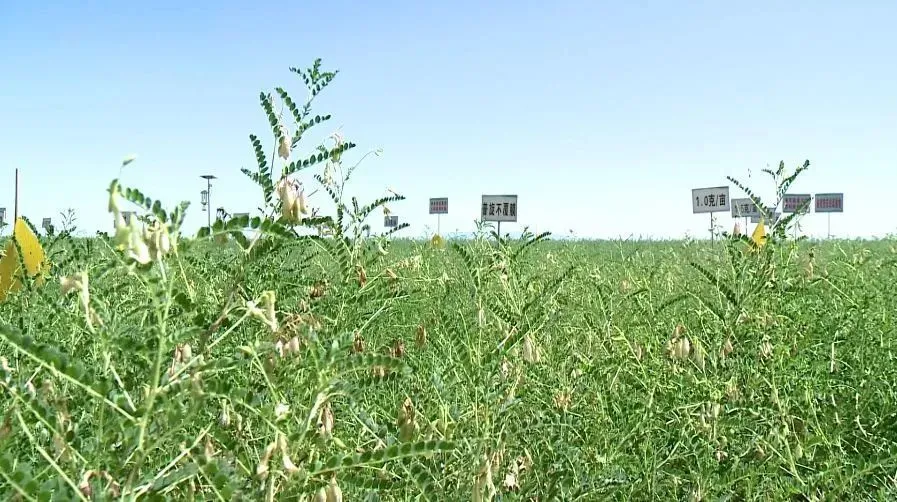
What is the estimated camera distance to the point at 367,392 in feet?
8.58

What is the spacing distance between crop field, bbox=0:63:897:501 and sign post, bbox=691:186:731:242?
439 inches

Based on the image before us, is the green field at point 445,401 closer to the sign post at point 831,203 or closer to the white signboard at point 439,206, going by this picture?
the white signboard at point 439,206

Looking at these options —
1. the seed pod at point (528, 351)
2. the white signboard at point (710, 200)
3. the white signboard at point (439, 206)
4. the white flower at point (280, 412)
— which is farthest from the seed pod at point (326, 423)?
the white signboard at point (439, 206)

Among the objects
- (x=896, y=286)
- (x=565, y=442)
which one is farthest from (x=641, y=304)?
(x=896, y=286)

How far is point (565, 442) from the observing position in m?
2.00

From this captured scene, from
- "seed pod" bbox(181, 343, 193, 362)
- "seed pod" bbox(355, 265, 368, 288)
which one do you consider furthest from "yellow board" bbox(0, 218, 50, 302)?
"seed pod" bbox(181, 343, 193, 362)

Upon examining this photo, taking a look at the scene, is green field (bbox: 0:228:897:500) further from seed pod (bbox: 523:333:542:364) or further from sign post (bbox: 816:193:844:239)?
sign post (bbox: 816:193:844:239)

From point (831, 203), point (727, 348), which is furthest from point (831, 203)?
point (727, 348)

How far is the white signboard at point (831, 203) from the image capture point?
2572cm

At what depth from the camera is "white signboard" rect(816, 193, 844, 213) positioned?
25.7m

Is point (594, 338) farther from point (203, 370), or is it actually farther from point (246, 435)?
point (203, 370)

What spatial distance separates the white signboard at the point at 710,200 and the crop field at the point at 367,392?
1151 cm

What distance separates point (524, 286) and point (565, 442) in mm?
715

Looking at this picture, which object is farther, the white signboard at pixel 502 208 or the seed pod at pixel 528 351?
the white signboard at pixel 502 208
